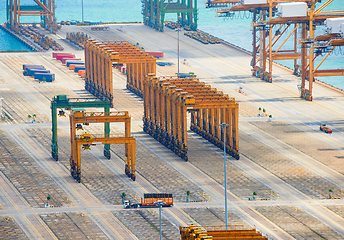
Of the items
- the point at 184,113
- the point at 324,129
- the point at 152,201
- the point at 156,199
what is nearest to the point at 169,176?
the point at 184,113

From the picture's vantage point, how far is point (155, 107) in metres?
166

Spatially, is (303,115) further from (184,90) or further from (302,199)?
(302,199)

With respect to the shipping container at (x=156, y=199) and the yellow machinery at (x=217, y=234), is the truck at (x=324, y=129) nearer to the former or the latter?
the shipping container at (x=156, y=199)

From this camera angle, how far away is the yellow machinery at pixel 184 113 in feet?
495

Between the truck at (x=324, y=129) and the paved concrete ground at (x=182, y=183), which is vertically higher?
the truck at (x=324, y=129)

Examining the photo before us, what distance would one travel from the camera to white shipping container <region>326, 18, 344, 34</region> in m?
181

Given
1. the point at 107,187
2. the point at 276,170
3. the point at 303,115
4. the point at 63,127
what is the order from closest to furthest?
the point at 107,187, the point at 276,170, the point at 63,127, the point at 303,115

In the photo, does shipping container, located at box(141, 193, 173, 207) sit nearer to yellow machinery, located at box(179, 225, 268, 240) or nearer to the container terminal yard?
the container terminal yard

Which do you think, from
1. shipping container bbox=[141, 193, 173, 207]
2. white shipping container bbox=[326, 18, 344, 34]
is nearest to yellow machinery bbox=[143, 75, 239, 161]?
shipping container bbox=[141, 193, 173, 207]

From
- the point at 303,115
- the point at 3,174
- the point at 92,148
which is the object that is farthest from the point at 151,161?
the point at 303,115

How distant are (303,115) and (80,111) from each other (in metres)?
60.6

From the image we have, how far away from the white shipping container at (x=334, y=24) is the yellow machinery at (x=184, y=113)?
109 ft

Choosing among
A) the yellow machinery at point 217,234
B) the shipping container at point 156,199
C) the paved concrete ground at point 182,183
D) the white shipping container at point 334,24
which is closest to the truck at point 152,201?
the shipping container at point 156,199

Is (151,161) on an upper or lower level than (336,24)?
lower
